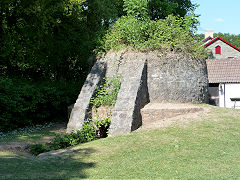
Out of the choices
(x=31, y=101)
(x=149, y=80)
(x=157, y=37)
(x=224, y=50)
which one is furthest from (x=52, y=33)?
(x=224, y=50)

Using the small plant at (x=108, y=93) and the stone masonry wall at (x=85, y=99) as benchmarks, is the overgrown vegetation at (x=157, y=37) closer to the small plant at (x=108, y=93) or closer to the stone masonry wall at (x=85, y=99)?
the stone masonry wall at (x=85, y=99)

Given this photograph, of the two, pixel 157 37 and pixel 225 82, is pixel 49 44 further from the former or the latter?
pixel 225 82

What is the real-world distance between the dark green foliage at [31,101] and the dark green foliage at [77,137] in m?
2.90

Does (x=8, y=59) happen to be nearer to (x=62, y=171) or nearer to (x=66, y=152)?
(x=66, y=152)

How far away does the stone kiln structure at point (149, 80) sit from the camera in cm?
1167

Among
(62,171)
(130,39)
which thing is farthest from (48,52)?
(62,171)

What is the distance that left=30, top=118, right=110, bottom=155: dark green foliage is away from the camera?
31.9 feet

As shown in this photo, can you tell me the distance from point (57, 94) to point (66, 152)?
21.0 ft

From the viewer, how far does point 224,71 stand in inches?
1031

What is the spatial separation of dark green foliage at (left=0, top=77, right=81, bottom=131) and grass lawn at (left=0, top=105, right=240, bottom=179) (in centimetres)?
396

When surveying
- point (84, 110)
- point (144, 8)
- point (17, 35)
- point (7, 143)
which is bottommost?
point (7, 143)

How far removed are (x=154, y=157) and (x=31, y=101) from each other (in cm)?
754

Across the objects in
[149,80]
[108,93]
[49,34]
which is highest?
[49,34]

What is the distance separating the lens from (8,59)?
14727mm
